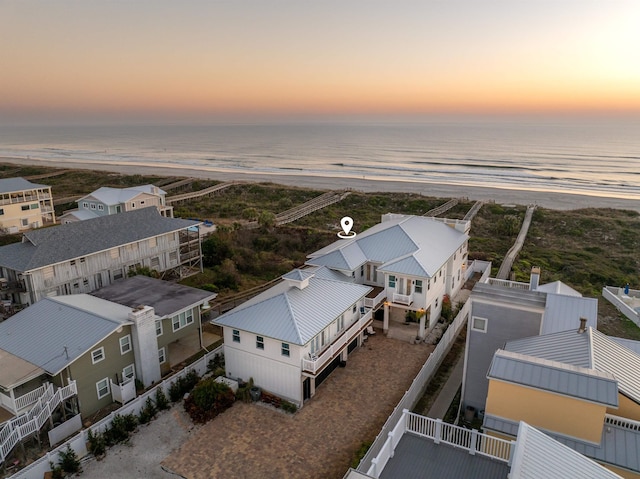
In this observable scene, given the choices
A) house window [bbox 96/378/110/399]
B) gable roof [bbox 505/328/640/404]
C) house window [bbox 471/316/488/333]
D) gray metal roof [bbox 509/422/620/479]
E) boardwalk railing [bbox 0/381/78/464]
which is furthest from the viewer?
house window [bbox 471/316/488/333]

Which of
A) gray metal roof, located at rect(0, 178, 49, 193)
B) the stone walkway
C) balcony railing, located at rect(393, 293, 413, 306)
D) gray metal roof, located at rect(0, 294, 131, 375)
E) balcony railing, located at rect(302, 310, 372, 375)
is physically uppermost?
gray metal roof, located at rect(0, 178, 49, 193)

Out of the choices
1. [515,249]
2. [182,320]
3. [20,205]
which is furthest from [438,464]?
[20,205]

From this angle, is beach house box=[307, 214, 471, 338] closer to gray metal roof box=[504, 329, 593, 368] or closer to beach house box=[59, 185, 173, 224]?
gray metal roof box=[504, 329, 593, 368]

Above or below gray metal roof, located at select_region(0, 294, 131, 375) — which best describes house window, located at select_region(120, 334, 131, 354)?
below

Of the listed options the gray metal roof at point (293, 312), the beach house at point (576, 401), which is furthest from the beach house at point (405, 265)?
the beach house at point (576, 401)

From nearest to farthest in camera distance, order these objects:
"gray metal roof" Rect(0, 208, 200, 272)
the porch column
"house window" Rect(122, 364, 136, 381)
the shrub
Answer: the shrub, "house window" Rect(122, 364, 136, 381), the porch column, "gray metal roof" Rect(0, 208, 200, 272)

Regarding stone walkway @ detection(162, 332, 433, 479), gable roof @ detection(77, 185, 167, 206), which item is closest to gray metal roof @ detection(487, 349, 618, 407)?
stone walkway @ detection(162, 332, 433, 479)

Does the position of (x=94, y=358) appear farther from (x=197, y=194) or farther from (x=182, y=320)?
(x=197, y=194)

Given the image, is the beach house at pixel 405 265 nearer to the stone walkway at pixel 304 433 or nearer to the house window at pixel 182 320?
the stone walkway at pixel 304 433
